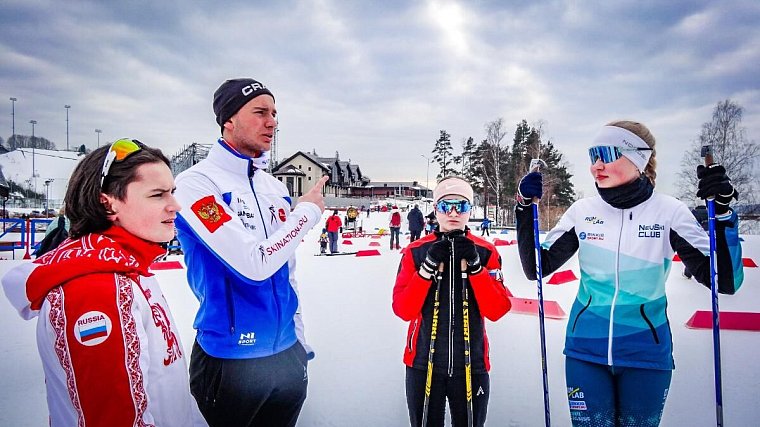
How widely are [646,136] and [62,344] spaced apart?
9.11ft

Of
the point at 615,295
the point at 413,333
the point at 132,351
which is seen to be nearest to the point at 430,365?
the point at 413,333

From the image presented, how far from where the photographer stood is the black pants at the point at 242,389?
1.87m

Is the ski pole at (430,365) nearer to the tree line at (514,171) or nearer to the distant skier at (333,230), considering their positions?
the distant skier at (333,230)

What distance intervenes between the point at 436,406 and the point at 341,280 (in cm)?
656

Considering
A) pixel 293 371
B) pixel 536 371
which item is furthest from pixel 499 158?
pixel 293 371

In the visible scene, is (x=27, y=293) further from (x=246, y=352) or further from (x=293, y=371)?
(x=293, y=371)

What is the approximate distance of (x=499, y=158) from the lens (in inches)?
1361

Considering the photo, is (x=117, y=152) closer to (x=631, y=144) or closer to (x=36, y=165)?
(x=631, y=144)

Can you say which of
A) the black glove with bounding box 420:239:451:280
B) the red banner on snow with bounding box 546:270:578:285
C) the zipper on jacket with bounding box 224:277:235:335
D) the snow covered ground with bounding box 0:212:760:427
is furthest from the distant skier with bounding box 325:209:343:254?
the zipper on jacket with bounding box 224:277:235:335

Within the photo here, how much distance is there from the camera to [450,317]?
229cm

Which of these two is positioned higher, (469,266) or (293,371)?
(469,266)

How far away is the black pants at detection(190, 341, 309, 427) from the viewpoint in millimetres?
1865

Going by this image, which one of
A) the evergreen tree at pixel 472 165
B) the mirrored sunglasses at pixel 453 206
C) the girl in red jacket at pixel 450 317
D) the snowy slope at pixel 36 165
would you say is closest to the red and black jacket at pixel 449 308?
the girl in red jacket at pixel 450 317

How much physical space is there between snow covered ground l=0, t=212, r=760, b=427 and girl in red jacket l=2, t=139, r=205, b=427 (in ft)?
6.84
